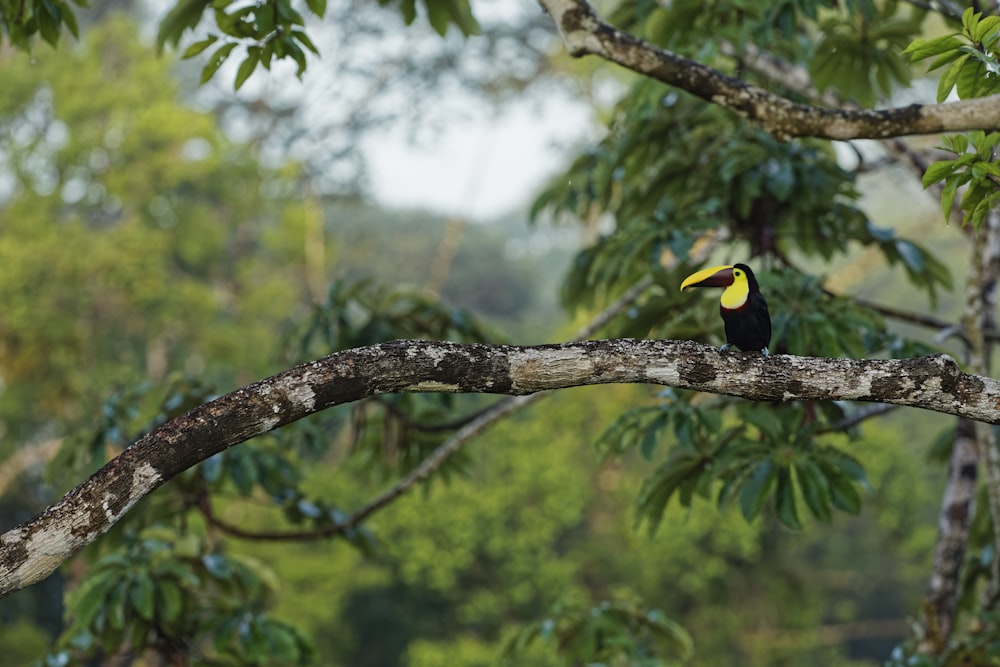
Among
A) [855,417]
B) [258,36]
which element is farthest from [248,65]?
[855,417]

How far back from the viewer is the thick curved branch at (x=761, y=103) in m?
2.33

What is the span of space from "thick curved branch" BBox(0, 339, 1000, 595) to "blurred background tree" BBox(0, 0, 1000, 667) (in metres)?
0.48

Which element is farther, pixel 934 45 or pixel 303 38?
pixel 303 38

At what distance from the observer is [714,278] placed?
293cm

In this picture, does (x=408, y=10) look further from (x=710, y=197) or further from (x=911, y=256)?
(x=911, y=256)

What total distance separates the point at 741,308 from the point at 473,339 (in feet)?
6.22

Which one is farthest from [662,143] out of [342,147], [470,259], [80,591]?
[470,259]

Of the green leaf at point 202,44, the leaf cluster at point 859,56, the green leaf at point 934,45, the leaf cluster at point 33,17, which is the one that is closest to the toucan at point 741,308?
the green leaf at point 934,45

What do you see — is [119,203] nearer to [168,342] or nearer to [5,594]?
[168,342]

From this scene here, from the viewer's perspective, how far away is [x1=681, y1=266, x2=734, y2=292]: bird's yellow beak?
9.61ft

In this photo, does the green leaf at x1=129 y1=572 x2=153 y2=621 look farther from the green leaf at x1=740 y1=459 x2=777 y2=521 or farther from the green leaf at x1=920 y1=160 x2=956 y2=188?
the green leaf at x1=920 y1=160 x2=956 y2=188

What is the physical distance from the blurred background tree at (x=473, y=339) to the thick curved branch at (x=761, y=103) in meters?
0.13

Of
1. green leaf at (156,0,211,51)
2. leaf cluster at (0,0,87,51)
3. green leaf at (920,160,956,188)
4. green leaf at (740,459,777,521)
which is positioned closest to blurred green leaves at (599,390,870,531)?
green leaf at (740,459,777,521)

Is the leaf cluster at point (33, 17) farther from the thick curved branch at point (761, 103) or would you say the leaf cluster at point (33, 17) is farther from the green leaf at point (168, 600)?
the green leaf at point (168, 600)
